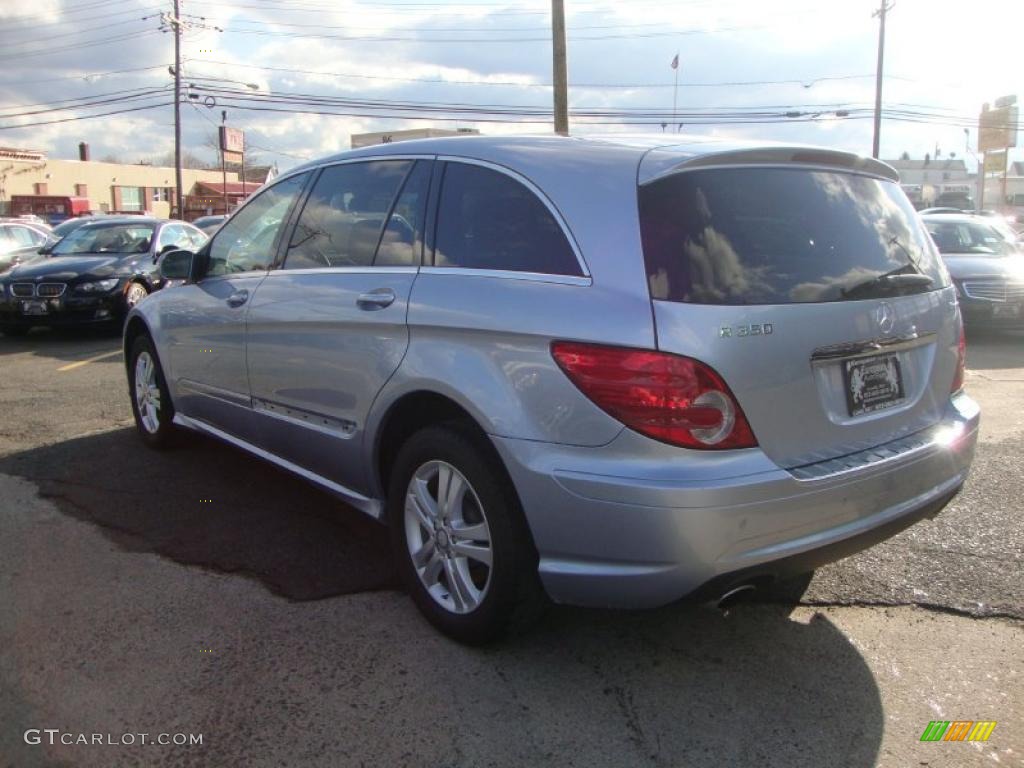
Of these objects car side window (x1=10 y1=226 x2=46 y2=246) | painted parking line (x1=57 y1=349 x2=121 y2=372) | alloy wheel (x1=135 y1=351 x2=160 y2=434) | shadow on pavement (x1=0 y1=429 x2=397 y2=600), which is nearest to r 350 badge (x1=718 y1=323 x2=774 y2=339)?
shadow on pavement (x1=0 y1=429 x2=397 y2=600)

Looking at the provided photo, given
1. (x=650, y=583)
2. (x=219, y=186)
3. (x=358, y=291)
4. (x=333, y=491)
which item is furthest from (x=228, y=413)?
(x=219, y=186)

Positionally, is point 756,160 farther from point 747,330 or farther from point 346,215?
point 346,215

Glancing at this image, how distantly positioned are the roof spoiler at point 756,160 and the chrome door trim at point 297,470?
1740 millimetres

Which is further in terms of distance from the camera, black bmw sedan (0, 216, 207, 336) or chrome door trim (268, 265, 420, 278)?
black bmw sedan (0, 216, 207, 336)

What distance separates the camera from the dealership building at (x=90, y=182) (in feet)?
186

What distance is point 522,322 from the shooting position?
108 inches

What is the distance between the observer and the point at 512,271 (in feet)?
9.57

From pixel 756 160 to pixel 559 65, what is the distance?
15217 millimetres

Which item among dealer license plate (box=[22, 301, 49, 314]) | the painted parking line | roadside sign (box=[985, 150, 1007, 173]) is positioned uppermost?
roadside sign (box=[985, 150, 1007, 173])

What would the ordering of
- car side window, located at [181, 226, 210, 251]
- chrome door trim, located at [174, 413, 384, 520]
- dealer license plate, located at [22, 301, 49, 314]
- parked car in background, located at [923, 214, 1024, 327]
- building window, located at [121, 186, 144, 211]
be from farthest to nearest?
building window, located at [121, 186, 144, 211] → car side window, located at [181, 226, 210, 251] → dealer license plate, located at [22, 301, 49, 314] → parked car in background, located at [923, 214, 1024, 327] → chrome door trim, located at [174, 413, 384, 520]

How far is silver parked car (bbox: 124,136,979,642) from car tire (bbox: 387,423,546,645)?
0.01 meters

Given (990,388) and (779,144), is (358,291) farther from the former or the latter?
(990,388)

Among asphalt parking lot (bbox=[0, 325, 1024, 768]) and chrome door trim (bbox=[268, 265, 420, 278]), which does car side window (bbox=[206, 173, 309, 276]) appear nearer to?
chrome door trim (bbox=[268, 265, 420, 278])

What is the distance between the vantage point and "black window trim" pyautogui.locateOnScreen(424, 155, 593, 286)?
2699mm
